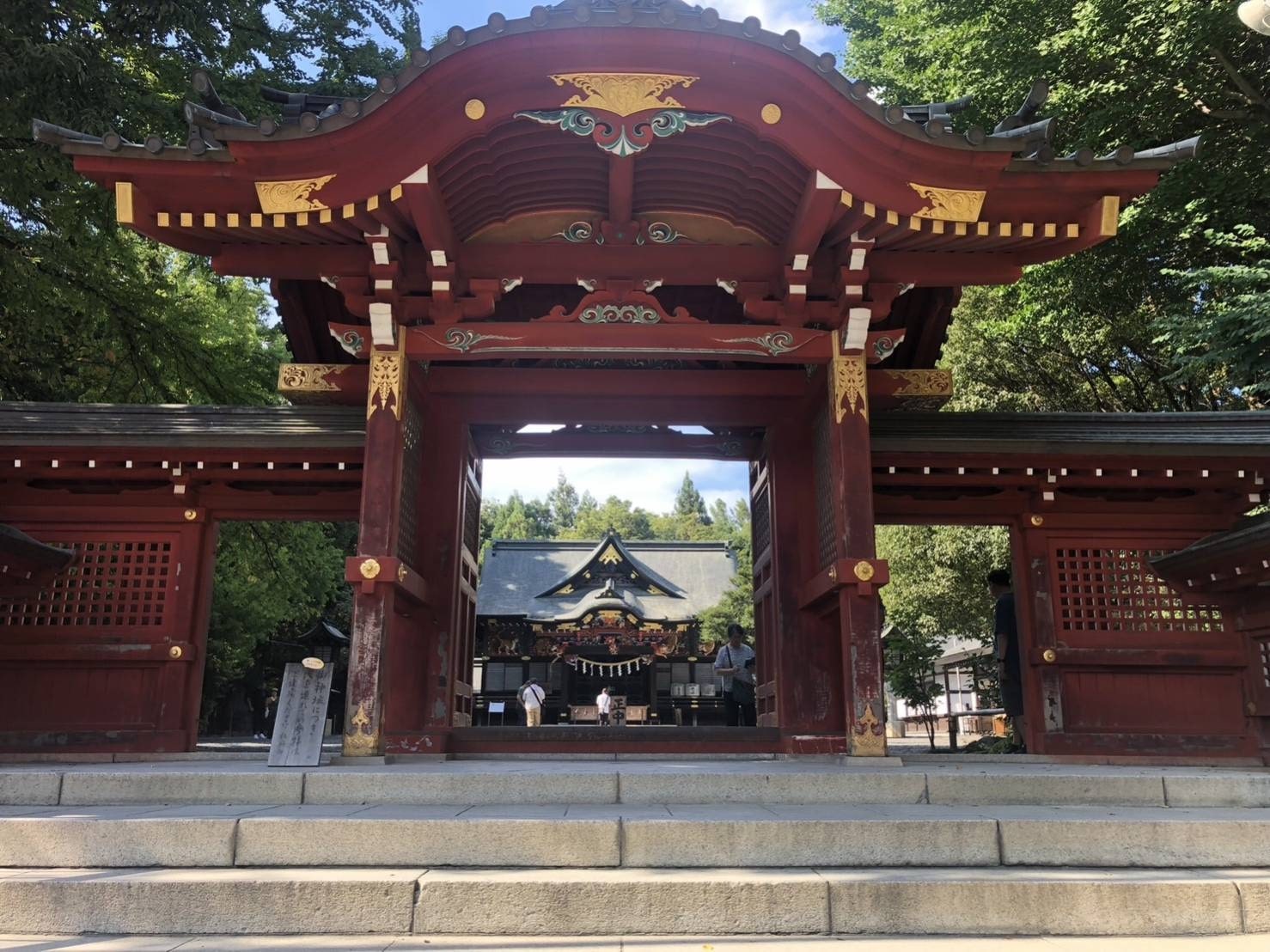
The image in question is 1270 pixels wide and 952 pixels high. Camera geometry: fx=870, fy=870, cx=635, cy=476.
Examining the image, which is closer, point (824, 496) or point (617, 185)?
point (617, 185)

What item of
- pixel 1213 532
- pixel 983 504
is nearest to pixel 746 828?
pixel 983 504

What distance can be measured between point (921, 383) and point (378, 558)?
15.8 feet

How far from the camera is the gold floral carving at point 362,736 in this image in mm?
5859

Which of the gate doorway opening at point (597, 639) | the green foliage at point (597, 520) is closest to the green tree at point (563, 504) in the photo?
the green foliage at point (597, 520)

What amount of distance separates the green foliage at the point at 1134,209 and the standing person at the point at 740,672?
21.9ft

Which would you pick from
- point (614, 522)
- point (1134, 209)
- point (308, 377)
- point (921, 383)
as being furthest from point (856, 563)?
point (614, 522)

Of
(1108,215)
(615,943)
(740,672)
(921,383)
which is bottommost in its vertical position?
(615,943)

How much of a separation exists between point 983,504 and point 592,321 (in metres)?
4.19

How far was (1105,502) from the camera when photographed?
8141 millimetres

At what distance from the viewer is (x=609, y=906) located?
337 centimetres

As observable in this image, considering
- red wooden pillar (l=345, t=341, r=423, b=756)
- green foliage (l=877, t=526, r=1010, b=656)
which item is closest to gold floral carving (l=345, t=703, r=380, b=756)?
red wooden pillar (l=345, t=341, r=423, b=756)

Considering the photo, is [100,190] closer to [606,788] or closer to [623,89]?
[623,89]

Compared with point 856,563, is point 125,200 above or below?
above

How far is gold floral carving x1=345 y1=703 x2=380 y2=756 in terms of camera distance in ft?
19.2
